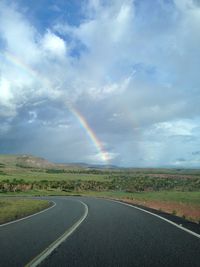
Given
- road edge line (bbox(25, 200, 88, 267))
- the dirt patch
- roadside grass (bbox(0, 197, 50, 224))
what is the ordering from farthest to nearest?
the dirt patch, roadside grass (bbox(0, 197, 50, 224)), road edge line (bbox(25, 200, 88, 267))

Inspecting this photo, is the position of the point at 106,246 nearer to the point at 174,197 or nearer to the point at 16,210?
the point at 16,210

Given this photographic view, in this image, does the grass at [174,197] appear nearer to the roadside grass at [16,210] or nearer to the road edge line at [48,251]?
the roadside grass at [16,210]

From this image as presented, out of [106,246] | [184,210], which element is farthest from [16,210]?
[106,246]

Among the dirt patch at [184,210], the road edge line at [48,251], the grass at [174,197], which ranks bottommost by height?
the road edge line at [48,251]

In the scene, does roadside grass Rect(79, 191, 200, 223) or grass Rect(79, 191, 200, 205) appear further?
grass Rect(79, 191, 200, 205)

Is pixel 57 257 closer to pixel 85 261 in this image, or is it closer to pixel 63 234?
pixel 85 261

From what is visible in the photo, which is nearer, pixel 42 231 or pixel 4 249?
pixel 4 249

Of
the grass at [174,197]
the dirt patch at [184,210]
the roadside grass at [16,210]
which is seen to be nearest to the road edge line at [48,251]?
the roadside grass at [16,210]

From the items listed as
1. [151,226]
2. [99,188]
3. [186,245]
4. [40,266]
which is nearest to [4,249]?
[40,266]

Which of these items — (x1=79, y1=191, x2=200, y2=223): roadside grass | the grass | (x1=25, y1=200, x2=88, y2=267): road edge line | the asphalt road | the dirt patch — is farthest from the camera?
the grass

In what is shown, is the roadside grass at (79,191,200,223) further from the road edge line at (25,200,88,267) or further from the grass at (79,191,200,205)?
the road edge line at (25,200,88,267)

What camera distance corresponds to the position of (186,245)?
10891 millimetres

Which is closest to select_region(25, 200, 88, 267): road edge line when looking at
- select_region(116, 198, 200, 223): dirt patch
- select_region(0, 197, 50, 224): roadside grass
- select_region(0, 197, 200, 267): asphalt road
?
select_region(0, 197, 200, 267): asphalt road

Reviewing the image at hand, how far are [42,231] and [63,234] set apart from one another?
4.44 feet
